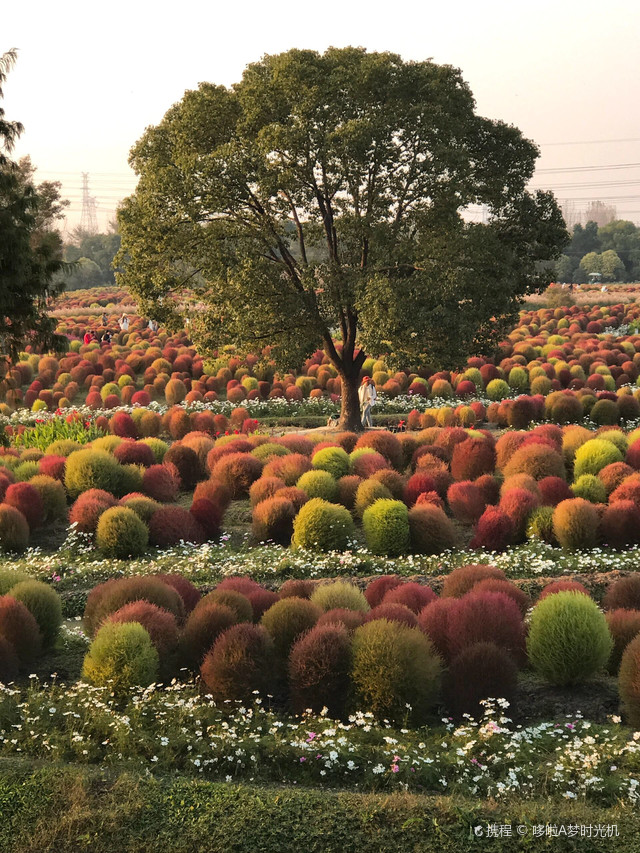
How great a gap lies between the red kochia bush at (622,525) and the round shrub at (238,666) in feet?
20.6

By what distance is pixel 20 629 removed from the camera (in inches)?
309

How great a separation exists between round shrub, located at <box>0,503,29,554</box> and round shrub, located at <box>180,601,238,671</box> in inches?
227

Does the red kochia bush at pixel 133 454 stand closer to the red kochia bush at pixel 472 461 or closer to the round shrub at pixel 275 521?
the round shrub at pixel 275 521

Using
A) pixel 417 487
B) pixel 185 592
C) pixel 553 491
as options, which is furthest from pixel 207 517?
pixel 553 491

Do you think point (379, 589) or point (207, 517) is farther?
point (207, 517)

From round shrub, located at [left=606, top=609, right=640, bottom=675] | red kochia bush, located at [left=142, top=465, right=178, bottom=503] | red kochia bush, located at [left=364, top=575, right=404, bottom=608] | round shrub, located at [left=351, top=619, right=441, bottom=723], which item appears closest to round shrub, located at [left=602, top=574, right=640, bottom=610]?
round shrub, located at [left=606, top=609, right=640, bottom=675]

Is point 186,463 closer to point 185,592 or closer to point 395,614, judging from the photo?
point 185,592

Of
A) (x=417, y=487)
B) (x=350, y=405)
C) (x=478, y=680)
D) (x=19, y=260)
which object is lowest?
(x=478, y=680)

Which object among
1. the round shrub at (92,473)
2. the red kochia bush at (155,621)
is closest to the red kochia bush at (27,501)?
the round shrub at (92,473)

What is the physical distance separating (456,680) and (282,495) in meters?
6.44

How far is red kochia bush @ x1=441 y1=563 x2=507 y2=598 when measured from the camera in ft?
28.8

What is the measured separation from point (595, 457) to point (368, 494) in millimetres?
4030

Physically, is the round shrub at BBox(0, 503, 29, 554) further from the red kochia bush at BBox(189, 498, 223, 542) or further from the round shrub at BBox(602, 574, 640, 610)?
the round shrub at BBox(602, 574, 640, 610)

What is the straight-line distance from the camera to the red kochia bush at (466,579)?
28.8ft
